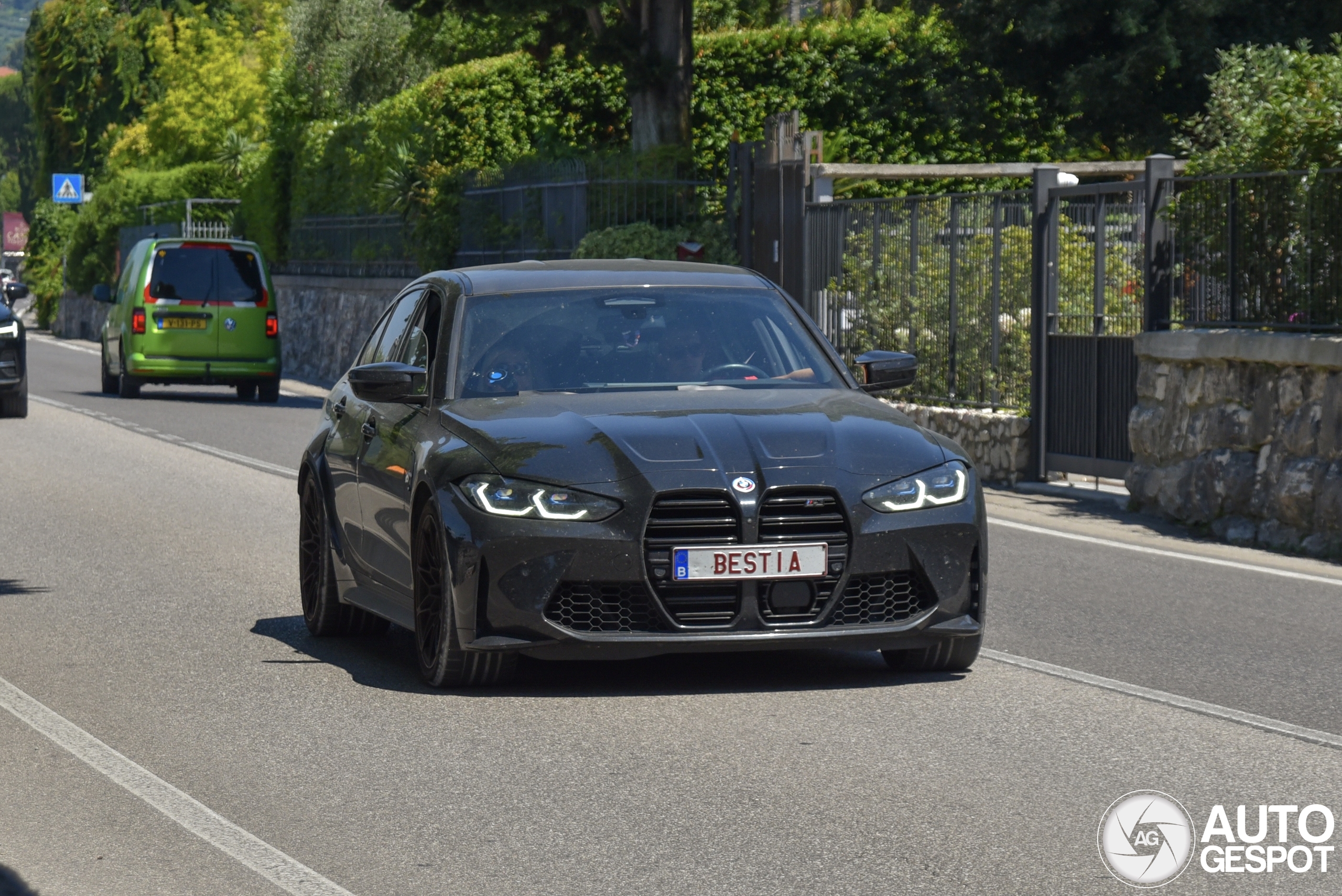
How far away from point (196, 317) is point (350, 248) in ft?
32.9

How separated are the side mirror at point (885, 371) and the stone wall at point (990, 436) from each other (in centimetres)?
824

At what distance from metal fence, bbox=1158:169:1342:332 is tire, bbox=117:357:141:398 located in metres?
16.4

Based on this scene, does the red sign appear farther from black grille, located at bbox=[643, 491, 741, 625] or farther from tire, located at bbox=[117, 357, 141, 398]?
black grille, located at bbox=[643, 491, 741, 625]

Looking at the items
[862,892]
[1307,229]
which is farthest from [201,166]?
[862,892]

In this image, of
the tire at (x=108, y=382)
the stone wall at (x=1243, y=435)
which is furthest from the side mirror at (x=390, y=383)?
the tire at (x=108, y=382)

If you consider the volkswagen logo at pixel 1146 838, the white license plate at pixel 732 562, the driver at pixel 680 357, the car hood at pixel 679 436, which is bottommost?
the volkswagen logo at pixel 1146 838

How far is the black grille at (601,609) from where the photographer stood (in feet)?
24.6

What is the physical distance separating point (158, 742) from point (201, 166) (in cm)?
5414

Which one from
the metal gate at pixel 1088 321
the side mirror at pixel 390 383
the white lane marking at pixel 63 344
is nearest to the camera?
the side mirror at pixel 390 383

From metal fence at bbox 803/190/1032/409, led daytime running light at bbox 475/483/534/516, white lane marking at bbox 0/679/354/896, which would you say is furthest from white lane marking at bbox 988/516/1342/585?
white lane marking at bbox 0/679/354/896

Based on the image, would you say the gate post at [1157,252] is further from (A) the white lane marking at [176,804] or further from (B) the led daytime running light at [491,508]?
(A) the white lane marking at [176,804]

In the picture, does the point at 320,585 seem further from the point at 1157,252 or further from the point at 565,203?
the point at 565,203

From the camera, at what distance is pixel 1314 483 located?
13.2 meters

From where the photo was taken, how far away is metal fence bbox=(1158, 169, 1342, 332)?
540 inches
